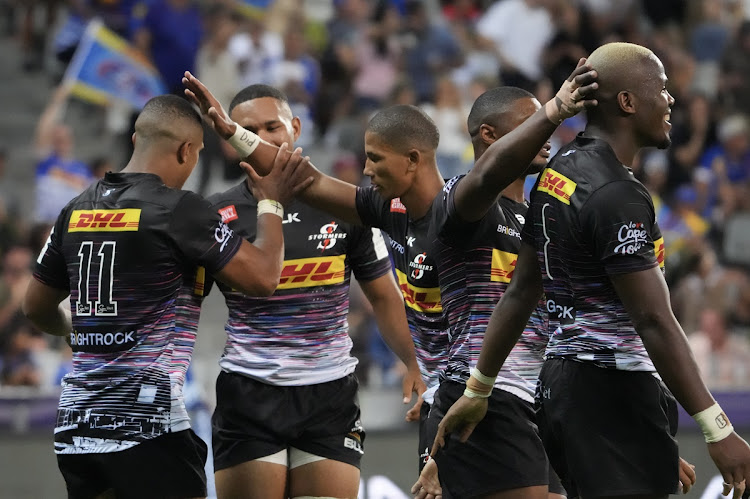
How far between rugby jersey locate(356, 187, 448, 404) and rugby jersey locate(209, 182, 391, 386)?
18.0 inches

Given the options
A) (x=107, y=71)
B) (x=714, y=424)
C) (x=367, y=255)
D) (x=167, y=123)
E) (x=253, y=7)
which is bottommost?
(x=714, y=424)

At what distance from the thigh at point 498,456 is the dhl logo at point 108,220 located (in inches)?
61.5

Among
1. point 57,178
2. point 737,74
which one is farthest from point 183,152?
point 737,74

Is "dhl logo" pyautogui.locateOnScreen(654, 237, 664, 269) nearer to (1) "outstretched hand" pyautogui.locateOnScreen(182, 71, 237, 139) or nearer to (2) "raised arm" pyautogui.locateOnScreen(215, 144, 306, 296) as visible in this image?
(2) "raised arm" pyautogui.locateOnScreen(215, 144, 306, 296)

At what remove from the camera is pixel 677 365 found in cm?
395

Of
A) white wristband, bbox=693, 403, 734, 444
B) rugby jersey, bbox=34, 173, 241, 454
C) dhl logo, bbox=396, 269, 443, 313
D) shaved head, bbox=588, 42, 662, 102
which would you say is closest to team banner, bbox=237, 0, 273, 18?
dhl logo, bbox=396, 269, 443, 313

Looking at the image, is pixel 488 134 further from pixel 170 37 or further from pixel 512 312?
pixel 170 37

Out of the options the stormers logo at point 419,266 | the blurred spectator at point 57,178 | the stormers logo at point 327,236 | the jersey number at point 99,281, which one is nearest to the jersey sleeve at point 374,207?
the stormers logo at point 419,266

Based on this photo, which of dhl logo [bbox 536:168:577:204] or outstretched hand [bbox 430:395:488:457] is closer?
dhl logo [bbox 536:168:577:204]

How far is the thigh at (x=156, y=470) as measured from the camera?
470cm

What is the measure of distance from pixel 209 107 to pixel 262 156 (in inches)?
14.4

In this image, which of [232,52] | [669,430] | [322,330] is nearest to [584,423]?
[669,430]

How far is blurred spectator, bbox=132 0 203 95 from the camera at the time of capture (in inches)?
507

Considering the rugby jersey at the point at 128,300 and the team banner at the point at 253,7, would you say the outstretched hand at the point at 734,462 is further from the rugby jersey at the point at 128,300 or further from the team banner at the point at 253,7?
the team banner at the point at 253,7
